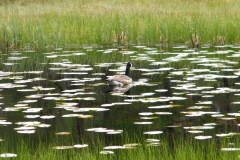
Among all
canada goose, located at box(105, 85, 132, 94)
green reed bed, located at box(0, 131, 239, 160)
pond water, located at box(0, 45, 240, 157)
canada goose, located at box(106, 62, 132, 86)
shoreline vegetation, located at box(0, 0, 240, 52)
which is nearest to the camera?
green reed bed, located at box(0, 131, 239, 160)

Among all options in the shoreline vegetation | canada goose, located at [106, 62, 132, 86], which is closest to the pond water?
canada goose, located at [106, 62, 132, 86]

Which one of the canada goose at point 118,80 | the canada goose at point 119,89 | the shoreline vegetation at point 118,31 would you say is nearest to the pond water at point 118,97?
the canada goose at point 119,89

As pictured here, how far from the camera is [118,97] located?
39.6 ft

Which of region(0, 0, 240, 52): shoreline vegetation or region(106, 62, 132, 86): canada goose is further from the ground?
region(0, 0, 240, 52): shoreline vegetation

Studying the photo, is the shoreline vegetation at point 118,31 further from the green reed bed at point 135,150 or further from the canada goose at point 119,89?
the green reed bed at point 135,150

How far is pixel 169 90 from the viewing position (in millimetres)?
12266

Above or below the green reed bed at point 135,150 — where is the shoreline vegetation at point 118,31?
above

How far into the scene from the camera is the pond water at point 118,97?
8.90m

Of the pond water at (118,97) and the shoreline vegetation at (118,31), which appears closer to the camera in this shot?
the pond water at (118,97)

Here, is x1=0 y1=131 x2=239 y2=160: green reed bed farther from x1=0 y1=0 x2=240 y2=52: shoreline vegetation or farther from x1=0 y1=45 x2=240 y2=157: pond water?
x1=0 y1=0 x2=240 y2=52: shoreline vegetation

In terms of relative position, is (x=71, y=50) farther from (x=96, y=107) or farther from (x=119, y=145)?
(x=119, y=145)

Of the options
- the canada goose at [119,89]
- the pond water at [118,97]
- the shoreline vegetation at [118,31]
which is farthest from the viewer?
the shoreline vegetation at [118,31]

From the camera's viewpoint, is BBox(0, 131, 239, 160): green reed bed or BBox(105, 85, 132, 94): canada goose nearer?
BBox(0, 131, 239, 160): green reed bed

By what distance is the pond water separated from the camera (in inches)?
350
